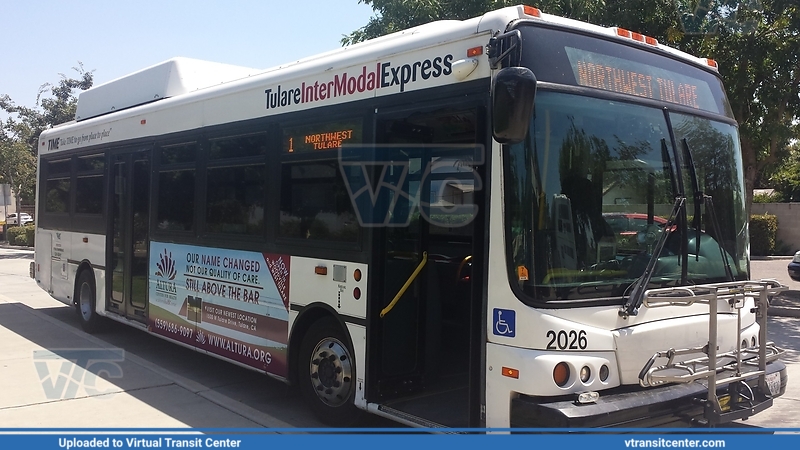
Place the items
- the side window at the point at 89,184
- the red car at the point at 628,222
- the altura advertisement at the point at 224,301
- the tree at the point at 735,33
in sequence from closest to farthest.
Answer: the red car at the point at 628,222, the altura advertisement at the point at 224,301, the side window at the point at 89,184, the tree at the point at 735,33

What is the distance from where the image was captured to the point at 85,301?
33.7ft

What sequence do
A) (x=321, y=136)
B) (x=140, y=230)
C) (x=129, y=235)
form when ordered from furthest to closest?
(x=129, y=235)
(x=140, y=230)
(x=321, y=136)

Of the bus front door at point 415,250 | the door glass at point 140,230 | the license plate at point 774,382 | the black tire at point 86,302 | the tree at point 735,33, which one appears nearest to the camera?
the license plate at point 774,382

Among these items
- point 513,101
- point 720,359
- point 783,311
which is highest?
point 513,101

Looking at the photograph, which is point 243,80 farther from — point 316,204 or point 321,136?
point 316,204

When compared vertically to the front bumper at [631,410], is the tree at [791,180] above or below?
above

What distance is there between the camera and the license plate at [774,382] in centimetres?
502

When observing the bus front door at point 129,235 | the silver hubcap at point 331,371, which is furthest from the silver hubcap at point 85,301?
the silver hubcap at point 331,371

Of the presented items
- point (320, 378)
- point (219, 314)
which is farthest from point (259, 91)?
point (320, 378)

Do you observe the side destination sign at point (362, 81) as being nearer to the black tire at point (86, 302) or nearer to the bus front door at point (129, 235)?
the bus front door at point (129, 235)

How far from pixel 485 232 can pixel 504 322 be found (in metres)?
0.58

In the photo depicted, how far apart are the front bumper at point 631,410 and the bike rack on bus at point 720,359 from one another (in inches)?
1.8

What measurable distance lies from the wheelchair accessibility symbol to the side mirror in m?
1.05

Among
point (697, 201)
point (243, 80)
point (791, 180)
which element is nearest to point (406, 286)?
point (697, 201)
